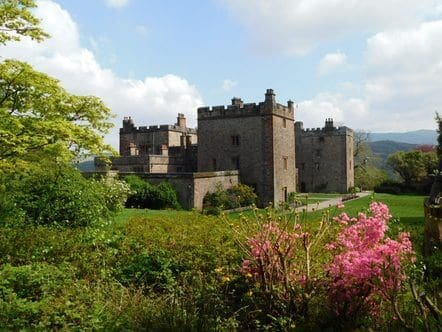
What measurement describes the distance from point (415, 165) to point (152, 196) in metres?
37.3

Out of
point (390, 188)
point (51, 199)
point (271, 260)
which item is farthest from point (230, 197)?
point (390, 188)

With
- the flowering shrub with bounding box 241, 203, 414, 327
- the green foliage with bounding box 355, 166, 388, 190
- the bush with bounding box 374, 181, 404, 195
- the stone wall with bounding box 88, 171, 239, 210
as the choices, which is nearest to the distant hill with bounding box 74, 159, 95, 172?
the stone wall with bounding box 88, 171, 239, 210

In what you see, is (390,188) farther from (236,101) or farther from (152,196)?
Result: (152,196)

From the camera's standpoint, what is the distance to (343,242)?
6.18 metres

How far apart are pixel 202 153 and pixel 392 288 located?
3220cm

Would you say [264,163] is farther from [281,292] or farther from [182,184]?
[281,292]

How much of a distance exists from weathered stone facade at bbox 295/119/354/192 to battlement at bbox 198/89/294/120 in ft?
52.8

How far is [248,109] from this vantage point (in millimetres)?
34812

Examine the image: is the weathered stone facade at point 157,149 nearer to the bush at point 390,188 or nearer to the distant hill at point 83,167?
A: the distant hill at point 83,167

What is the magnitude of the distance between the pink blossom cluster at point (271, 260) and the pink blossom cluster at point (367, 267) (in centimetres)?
68

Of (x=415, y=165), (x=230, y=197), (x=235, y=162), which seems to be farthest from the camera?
(x=415, y=165)

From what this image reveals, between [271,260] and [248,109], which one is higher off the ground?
[248,109]

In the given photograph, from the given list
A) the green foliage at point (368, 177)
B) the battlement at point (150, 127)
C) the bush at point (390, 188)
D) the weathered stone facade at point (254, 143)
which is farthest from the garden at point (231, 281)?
the green foliage at point (368, 177)

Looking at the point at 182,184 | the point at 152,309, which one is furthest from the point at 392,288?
the point at 182,184
